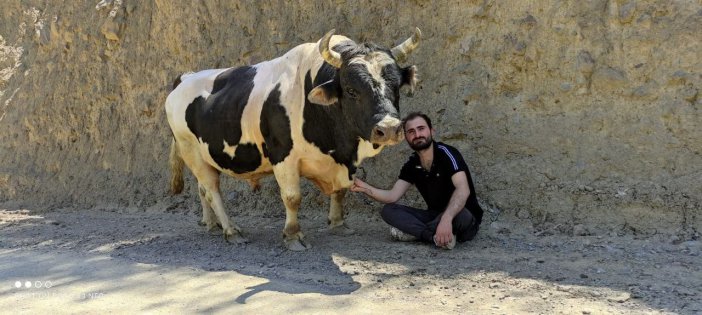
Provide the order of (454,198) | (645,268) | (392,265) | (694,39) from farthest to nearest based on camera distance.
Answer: (694,39) → (454,198) → (392,265) → (645,268)

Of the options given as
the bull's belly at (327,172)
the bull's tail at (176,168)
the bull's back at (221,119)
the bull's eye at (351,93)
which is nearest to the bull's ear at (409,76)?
the bull's eye at (351,93)

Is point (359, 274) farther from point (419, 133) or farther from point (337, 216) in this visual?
point (337, 216)

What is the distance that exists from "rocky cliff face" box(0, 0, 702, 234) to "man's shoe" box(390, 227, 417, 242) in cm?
112

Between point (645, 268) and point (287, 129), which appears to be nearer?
point (645, 268)

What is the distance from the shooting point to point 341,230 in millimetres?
7105

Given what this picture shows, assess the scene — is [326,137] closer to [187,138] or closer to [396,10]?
[187,138]

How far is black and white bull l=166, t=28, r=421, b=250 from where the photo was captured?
561cm

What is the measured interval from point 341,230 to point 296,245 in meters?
0.89

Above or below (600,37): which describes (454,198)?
below

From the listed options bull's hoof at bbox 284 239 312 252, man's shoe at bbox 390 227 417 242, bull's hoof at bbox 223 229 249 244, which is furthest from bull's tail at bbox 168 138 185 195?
man's shoe at bbox 390 227 417 242

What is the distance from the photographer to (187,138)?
762 centimetres

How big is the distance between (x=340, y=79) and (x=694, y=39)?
3.37m

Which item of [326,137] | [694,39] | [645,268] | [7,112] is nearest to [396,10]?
[326,137]

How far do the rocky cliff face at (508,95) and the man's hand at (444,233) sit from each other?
4.06 ft
